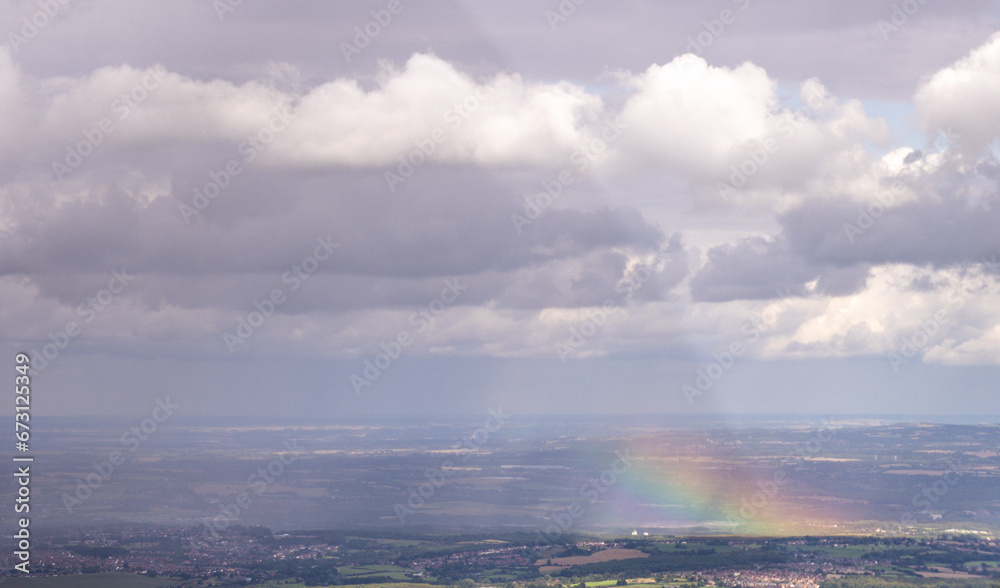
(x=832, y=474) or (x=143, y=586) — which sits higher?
(x=832, y=474)

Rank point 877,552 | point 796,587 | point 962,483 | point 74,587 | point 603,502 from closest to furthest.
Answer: point 796,587
point 74,587
point 877,552
point 962,483
point 603,502

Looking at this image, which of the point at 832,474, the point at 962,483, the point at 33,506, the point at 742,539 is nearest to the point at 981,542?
the point at 742,539

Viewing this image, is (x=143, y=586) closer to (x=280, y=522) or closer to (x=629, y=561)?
(x=629, y=561)

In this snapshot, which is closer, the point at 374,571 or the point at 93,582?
the point at 93,582

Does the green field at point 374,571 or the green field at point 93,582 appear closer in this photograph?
the green field at point 93,582

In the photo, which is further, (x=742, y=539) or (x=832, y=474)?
(x=832, y=474)

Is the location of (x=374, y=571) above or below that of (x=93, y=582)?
below

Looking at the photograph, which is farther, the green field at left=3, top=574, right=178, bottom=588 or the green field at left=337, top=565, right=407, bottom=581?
the green field at left=337, top=565, right=407, bottom=581

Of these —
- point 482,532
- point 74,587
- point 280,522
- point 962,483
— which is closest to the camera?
point 74,587
